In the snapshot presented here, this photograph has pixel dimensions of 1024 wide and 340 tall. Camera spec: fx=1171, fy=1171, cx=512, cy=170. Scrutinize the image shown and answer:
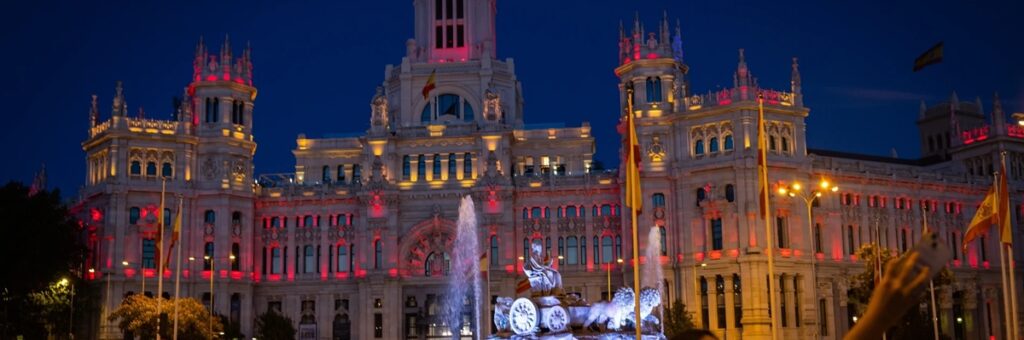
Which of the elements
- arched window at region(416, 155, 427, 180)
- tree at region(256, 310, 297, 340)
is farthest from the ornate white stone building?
tree at region(256, 310, 297, 340)

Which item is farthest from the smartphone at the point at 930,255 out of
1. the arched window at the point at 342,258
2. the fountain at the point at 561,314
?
the arched window at the point at 342,258

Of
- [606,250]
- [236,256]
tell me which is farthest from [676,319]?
[236,256]

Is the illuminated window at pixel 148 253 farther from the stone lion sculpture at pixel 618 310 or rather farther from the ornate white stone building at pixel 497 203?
the stone lion sculpture at pixel 618 310

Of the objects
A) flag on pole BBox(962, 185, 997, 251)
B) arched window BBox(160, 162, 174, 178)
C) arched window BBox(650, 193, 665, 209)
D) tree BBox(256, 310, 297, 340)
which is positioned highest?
arched window BBox(160, 162, 174, 178)

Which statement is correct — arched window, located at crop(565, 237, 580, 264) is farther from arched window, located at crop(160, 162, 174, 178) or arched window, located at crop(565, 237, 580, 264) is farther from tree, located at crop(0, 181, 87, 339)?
tree, located at crop(0, 181, 87, 339)

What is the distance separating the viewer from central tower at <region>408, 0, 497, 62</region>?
113312mm

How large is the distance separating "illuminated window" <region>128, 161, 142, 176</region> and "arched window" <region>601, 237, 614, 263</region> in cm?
4033

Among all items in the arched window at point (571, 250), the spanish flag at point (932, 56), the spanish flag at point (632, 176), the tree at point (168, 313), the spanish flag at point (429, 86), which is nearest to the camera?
the spanish flag at point (632, 176)

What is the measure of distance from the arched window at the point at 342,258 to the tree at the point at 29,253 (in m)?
24.2

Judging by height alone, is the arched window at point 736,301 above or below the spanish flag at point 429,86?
below

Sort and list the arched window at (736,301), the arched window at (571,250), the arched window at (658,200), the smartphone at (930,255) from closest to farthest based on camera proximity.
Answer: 1. the smartphone at (930,255)
2. the arched window at (736,301)
3. the arched window at (658,200)
4. the arched window at (571,250)

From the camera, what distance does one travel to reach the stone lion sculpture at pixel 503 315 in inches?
2030

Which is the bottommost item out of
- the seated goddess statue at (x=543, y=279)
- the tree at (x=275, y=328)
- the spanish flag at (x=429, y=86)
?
the tree at (x=275, y=328)

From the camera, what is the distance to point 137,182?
99.7 metres
